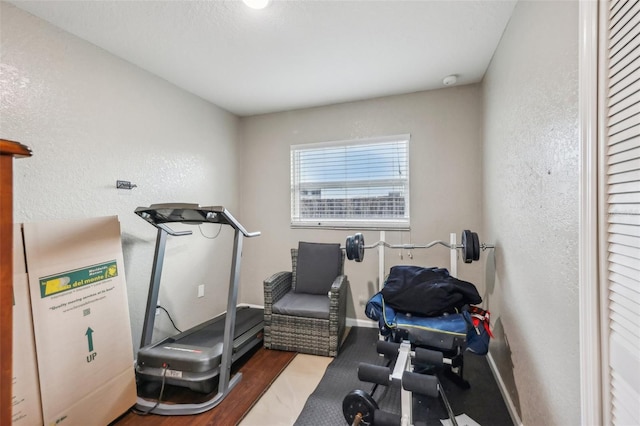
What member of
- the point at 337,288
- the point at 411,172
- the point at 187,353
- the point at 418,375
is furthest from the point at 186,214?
the point at 411,172

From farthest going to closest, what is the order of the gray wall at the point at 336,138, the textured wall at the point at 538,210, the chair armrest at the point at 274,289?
the chair armrest at the point at 274,289
the gray wall at the point at 336,138
the textured wall at the point at 538,210

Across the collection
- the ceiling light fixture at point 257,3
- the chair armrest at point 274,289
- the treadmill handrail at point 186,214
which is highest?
the ceiling light fixture at point 257,3

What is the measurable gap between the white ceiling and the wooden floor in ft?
8.31

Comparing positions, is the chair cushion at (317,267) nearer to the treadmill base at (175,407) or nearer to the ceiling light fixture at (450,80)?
the treadmill base at (175,407)

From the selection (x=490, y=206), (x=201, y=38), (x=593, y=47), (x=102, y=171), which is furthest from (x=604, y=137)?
(x=102, y=171)

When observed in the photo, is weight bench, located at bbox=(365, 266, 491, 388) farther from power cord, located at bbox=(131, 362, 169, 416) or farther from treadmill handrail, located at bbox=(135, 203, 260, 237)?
power cord, located at bbox=(131, 362, 169, 416)

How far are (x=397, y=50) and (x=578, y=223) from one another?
5.65ft

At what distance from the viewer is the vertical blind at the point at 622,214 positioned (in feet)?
2.40

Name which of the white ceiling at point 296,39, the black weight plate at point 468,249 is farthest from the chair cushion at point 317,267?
the white ceiling at point 296,39

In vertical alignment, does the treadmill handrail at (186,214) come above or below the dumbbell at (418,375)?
above

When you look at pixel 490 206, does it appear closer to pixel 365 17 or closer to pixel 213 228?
pixel 365 17

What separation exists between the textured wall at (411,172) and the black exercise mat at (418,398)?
0.82m

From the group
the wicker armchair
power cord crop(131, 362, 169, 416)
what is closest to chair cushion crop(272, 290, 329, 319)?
the wicker armchair

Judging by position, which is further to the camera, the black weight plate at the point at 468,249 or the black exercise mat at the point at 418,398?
the black weight plate at the point at 468,249
